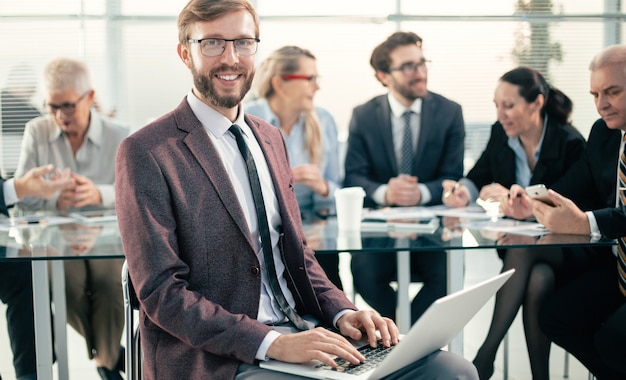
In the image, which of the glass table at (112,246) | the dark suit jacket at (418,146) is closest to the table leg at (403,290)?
the glass table at (112,246)

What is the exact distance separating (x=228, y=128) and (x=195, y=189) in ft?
0.73

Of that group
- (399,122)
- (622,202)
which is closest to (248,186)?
(622,202)

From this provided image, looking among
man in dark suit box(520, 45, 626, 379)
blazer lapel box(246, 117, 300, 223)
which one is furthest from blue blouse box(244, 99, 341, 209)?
blazer lapel box(246, 117, 300, 223)

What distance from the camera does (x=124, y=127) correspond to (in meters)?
3.73

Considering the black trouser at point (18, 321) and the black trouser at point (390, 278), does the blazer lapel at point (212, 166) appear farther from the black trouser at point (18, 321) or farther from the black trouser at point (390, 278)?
the black trouser at point (390, 278)

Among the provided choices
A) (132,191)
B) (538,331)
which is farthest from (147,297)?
(538,331)

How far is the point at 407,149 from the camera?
3.70m

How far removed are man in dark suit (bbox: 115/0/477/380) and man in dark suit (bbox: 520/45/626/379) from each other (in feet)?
3.45

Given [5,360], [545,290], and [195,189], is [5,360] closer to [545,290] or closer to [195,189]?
[195,189]

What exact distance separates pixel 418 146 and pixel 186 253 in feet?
6.79

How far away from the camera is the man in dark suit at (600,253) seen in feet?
8.53

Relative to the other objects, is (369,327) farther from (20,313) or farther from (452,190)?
(452,190)

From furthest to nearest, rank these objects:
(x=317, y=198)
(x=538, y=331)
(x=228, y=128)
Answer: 1. (x=317, y=198)
2. (x=538, y=331)
3. (x=228, y=128)

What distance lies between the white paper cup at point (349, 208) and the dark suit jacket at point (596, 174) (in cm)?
84
